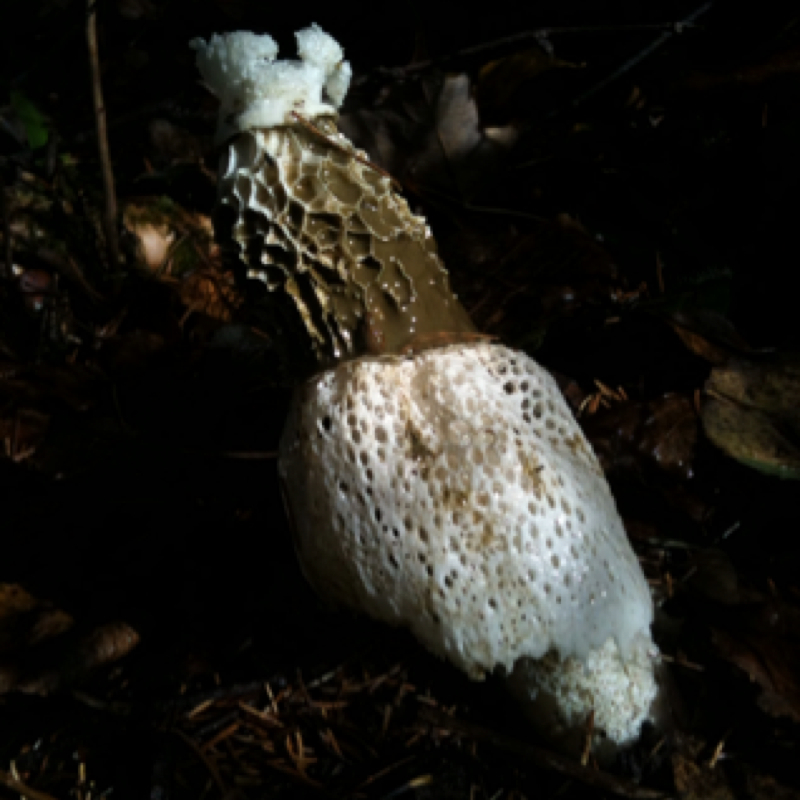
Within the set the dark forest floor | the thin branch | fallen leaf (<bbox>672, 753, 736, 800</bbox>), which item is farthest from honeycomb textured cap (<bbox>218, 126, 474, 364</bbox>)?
the thin branch

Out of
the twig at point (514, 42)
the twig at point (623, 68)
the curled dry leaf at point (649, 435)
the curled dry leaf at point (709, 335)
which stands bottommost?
the curled dry leaf at point (649, 435)

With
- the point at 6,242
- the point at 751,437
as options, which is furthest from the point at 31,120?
the point at 751,437

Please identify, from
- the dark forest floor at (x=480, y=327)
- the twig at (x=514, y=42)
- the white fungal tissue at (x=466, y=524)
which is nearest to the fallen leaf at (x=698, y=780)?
the dark forest floor at (x=480, y=327)

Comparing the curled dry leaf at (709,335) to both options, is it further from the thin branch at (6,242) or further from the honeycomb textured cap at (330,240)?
the thin branch at (6,242)

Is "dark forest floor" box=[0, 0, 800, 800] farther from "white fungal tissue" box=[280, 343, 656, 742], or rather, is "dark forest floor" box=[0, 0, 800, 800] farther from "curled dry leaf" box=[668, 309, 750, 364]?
"white fungal tissue" box=[280, 343, 656, 742]

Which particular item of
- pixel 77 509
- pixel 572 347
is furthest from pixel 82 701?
pixel 572 347

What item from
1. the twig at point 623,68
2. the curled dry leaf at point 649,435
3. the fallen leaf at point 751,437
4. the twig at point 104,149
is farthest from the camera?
the twig at point 623,68

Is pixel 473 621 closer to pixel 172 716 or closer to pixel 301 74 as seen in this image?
pixel 172 716

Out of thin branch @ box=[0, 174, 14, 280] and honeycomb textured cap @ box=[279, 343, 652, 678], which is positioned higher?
thin branch @ box=[0, 174, 14, 280]
